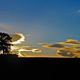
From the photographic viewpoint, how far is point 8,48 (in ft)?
192
